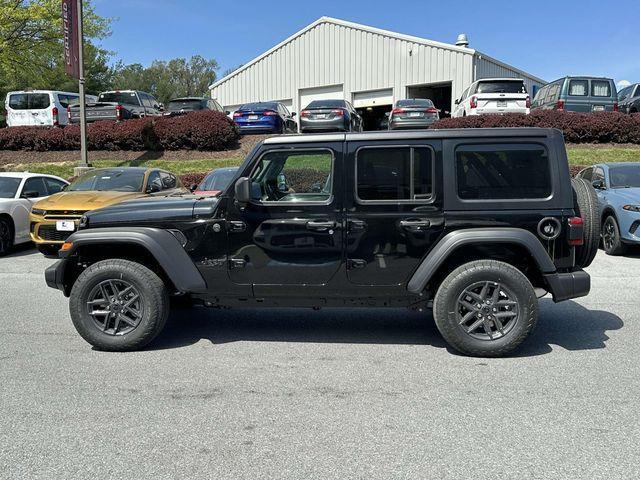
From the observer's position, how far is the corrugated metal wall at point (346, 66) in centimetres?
2761

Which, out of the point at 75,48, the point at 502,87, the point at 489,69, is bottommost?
the point at 502,87

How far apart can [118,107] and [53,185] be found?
→ 10.3m

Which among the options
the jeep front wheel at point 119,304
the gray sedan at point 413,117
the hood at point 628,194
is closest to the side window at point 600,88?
the gray sedan at point 413,117

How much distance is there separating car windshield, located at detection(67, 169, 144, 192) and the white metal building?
67.6ft

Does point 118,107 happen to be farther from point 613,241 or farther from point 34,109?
point 613,241

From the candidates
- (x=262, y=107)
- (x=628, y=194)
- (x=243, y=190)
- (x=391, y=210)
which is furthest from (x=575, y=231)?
(x=262, y=107)

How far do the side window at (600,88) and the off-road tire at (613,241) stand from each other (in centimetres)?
1143

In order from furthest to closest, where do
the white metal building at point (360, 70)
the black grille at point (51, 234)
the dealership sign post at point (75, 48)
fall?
the white metal building at point (360, 70) < the dealership sign post at point (75, 48) < the black grille at point (51, 234)

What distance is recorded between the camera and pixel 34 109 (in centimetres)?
2180

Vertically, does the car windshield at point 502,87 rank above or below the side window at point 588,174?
above

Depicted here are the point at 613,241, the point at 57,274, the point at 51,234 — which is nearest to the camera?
the point at 57,274

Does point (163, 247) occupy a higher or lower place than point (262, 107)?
lower

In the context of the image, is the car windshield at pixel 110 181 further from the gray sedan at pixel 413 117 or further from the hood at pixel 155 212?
the gray sedan at pixel 413 117

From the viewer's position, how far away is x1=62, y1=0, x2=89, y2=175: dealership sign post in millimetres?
16422
